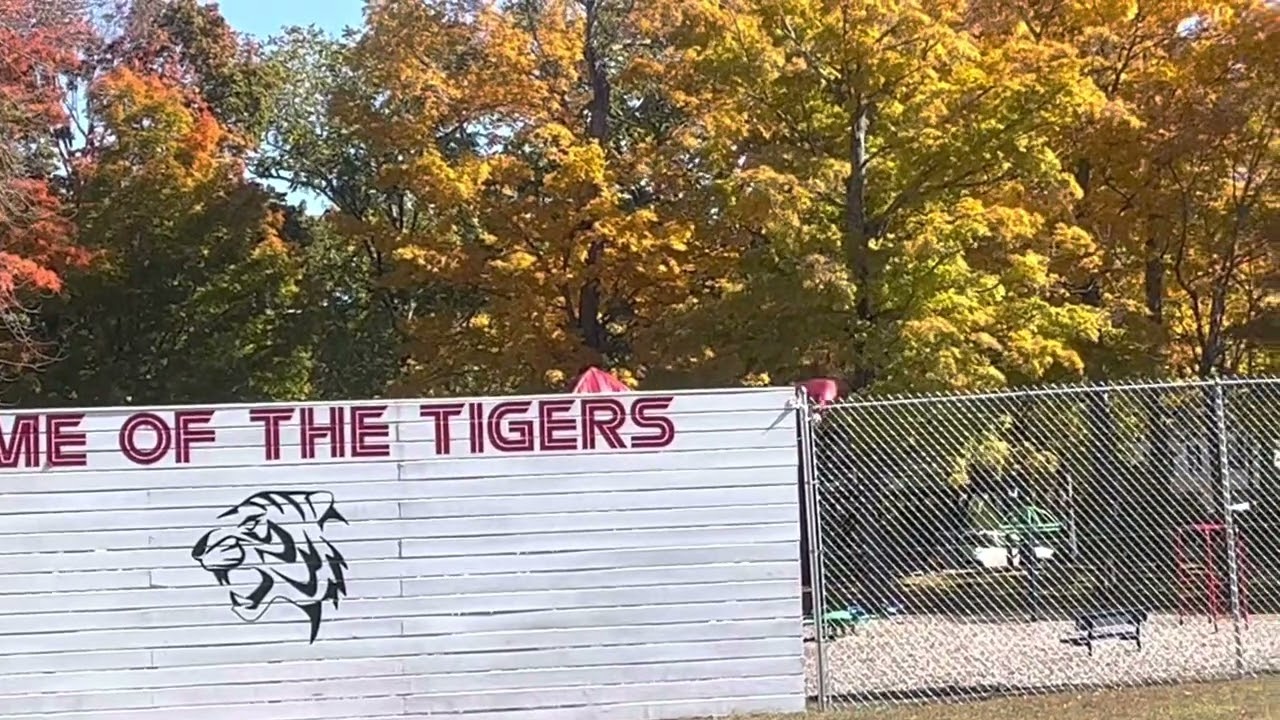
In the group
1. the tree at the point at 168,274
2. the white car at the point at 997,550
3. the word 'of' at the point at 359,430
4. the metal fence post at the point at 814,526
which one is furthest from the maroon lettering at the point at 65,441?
the tree at the point at 168,274

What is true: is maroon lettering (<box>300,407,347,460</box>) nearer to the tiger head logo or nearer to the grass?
the tiger head logo

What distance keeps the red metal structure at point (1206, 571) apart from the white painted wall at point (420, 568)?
4323mm

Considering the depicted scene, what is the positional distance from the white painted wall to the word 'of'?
2 cm

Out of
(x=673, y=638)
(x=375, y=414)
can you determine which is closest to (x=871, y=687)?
(x=673, y=638)

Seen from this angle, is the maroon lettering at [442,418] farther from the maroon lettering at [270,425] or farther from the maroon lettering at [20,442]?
the maroon lettering at [20,442]

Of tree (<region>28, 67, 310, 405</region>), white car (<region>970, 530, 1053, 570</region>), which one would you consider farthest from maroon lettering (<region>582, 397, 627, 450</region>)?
tree (<region>28, 67, 310, 405</region>)

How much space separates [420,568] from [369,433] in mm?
827

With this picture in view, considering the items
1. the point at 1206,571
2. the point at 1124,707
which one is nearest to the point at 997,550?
the point at 1206,571

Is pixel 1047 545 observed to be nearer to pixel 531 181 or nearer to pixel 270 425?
pixel 270 425

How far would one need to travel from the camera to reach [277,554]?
8422 millimetres

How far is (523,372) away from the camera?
64.2 ft

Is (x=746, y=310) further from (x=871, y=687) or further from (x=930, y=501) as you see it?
(x=871, y=687)

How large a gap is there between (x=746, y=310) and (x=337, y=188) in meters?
13.8

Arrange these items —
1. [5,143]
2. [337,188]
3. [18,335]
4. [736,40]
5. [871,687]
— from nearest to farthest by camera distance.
A: [871,687], [736,40], [5,143], [18,335], [337,188]
